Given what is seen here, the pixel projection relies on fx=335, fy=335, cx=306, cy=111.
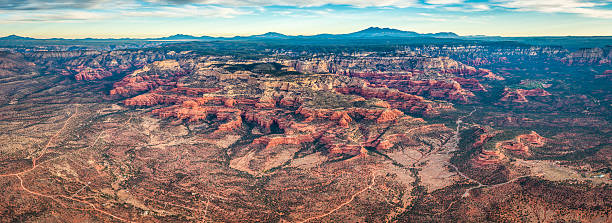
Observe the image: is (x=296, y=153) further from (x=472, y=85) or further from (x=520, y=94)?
(x=472, y=85)

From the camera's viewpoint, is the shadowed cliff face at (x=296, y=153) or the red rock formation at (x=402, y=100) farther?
the red rock formation at (x=402, y=100)

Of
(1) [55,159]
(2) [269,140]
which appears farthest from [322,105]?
(1) [55,159]

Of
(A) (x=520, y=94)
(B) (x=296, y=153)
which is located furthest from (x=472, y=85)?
(B) (x=296, y=153)

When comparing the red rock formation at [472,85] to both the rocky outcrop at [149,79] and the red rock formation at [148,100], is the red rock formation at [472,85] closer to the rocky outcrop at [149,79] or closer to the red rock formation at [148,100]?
the red rock formation at [148,100]

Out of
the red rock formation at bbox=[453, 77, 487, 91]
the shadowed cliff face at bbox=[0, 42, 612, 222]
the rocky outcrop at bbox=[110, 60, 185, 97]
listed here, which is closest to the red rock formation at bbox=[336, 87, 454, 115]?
the shadowed cliff face at bbox=[0, 42, 612, 222]

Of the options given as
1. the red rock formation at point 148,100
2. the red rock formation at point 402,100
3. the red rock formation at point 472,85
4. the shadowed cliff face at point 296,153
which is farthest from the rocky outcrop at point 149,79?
the red rock formation at point 472,85

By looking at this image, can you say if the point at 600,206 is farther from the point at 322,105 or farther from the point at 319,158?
the point at 322,105

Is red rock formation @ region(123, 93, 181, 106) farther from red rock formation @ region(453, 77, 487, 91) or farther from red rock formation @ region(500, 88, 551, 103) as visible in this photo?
red rock formation @ region(500, 88, 551, 103)

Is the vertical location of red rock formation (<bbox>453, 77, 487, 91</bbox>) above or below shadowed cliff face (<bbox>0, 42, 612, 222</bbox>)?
above

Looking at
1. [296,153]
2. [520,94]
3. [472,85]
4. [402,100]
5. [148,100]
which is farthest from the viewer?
[472,85]
